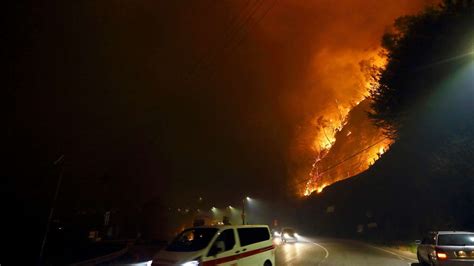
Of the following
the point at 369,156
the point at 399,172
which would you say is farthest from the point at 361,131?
the point at 399,172

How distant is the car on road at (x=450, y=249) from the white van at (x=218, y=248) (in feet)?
22.1

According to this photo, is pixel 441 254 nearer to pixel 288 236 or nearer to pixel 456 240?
pixel 456 240

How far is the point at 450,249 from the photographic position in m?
12.4

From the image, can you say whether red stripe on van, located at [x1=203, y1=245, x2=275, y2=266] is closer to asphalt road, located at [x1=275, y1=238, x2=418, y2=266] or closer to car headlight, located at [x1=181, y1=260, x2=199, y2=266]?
car headlight, located at [x1=181, y1=260, x2=199, y2=266]

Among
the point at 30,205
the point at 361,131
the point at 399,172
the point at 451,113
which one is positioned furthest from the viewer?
the point at 361,131

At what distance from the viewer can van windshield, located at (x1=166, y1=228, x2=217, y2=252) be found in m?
9.64

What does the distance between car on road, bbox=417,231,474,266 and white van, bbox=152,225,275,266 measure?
22.1 ft

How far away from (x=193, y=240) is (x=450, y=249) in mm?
10020

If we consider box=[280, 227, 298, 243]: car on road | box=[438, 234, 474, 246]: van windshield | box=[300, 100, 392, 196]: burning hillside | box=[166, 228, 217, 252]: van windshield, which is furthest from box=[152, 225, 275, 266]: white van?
box=[300, 100, 392, 196]: burning hillside

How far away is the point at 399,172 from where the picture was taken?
153 feet

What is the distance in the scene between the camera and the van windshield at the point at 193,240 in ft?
31.6

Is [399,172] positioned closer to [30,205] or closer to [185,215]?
[30,205]

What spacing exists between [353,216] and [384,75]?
39.0 m

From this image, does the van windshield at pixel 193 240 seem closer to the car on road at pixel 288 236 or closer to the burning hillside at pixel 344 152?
the car on road at pixel 288 236
